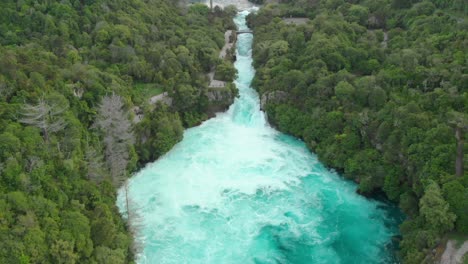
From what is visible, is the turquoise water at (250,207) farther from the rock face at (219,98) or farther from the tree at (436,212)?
the tree at (436,212)

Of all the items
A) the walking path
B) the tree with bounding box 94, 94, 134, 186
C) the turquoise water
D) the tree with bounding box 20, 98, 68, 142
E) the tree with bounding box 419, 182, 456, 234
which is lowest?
the turquoise water

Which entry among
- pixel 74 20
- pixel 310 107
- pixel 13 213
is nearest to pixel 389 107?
pixel 310 107

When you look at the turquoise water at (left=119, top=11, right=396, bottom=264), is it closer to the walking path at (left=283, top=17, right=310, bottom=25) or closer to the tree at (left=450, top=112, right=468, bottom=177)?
the tree at (left=450, top=112, right=468, bottom=177)

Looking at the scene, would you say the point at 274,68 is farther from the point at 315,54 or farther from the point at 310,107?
the point at 310,107

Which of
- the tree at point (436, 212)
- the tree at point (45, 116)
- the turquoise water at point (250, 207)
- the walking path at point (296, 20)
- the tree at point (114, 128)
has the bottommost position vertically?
the turquoise water at point (250, 207)

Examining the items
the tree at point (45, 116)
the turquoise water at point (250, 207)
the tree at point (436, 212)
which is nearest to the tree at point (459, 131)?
the tree at point (436, 212)

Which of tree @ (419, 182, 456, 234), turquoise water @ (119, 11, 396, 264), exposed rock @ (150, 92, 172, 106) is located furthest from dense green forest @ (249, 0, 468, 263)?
exposed rock @ (150, 92, 172, 106)

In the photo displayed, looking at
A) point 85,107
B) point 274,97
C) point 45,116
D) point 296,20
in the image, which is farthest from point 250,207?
point 296,20
